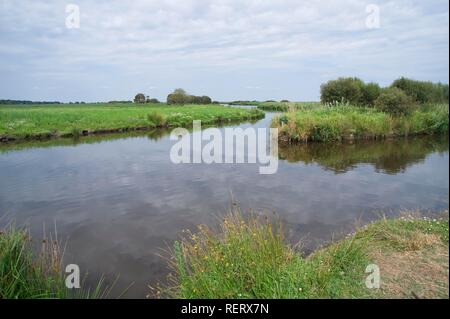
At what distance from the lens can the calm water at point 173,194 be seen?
6660 mm

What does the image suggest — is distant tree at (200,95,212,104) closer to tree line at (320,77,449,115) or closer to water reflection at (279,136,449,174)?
tree line at (320,77,449,115)

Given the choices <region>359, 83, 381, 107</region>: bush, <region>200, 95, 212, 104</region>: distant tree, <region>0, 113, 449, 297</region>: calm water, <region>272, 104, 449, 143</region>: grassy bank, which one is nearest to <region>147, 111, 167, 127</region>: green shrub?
<region>272, 104, 449, 143</region>: grassy bank

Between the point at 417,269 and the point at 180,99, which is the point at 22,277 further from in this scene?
the point at 180,99

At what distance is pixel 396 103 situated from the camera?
69.7 ft

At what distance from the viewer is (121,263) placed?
232 inches

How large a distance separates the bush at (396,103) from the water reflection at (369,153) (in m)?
2.25

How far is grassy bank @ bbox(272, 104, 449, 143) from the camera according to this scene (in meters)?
18.6

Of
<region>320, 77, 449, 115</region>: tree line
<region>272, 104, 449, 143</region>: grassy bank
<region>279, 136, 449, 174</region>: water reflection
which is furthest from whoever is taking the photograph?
<region>320, 77, 449, 115</region>: tree line

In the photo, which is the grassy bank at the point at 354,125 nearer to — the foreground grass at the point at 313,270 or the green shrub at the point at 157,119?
the foreground grass at the point at 313,270

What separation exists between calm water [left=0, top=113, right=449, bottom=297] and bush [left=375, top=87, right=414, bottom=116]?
4786 millimetres

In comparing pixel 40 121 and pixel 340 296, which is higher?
pixel 40 121

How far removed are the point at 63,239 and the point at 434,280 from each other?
6486mm
